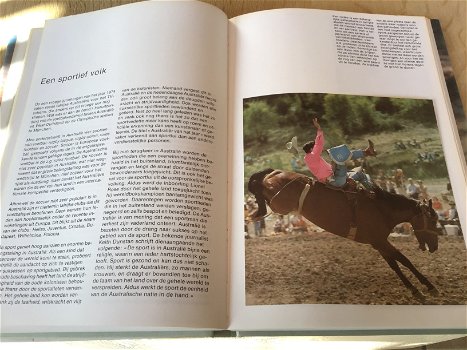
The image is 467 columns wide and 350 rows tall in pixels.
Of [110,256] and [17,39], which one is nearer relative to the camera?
[110,256]

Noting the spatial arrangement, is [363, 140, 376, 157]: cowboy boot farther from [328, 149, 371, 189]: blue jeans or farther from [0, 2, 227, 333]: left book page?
[0, 2, 227, 333]: left book page

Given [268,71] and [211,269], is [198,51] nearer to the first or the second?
[268,71]

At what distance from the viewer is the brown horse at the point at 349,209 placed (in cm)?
57

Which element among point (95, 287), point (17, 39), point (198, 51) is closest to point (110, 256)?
point (95, 287)

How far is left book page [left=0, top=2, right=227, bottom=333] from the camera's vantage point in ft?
1.72

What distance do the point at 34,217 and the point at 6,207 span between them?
0.04 m

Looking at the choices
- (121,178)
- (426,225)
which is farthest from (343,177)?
(121,178)

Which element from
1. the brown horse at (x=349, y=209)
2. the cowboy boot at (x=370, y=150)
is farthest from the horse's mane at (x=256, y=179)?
the cowboy boot at (x=370, y=150)

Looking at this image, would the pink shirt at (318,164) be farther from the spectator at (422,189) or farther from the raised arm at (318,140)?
the spectator at (422,189)

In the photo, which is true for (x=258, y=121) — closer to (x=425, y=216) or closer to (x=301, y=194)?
(x=301, y=194)

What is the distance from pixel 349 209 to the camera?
582mm

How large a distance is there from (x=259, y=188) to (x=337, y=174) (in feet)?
0.32

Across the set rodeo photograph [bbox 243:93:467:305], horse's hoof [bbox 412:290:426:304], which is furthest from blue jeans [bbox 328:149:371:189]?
horse's hoof [bbox 412:290:426:304]

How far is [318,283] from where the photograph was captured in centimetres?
54
